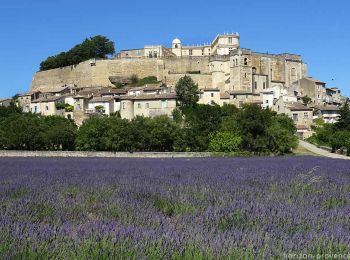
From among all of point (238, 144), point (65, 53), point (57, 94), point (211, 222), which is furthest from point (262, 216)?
point (65, 53)

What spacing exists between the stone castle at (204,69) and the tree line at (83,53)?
3.15 metres

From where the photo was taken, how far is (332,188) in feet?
28.3

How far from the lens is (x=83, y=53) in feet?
267

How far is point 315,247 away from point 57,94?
65508 millimetres

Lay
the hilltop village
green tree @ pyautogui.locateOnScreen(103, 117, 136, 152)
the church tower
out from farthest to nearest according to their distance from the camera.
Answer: the church tower < the hilltop village < green tree @ pyautogui.locateOnScreen(103, 117, 136, 152)

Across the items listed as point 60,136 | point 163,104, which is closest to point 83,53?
point 163,104

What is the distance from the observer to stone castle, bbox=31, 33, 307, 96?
6806cm

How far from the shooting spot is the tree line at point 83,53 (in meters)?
81.1

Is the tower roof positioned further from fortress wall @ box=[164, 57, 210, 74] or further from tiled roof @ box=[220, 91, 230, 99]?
tiled roof @ box=[220, 91, 230, 99]

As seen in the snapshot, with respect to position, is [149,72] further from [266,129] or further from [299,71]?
[266,129]

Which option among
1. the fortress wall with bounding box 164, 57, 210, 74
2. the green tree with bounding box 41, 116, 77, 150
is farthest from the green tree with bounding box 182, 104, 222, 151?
the fortress wall with bounding box 164, 57, 210, 74

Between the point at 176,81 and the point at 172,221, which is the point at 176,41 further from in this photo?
the point at 172,221

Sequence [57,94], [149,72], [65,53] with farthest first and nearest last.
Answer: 1. [65,53]
2. [149,72]
3. [57,94]

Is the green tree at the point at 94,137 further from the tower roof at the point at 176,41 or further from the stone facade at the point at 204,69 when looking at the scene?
the tower roof at the point at 176,41
